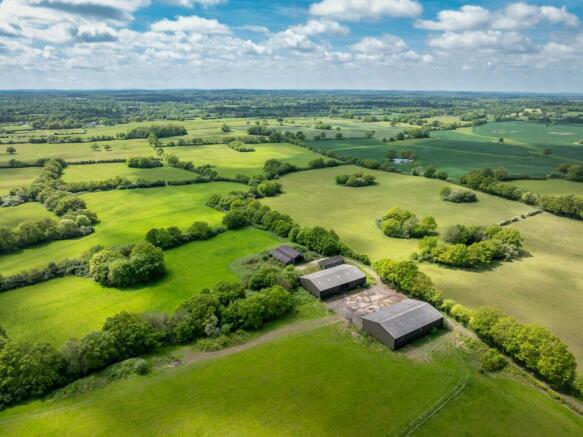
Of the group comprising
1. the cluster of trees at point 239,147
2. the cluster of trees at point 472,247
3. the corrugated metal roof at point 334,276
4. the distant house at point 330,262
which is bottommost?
the distant house at point 330,262

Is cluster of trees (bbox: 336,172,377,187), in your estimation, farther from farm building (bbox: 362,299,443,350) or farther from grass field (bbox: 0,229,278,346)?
farm building (bbox: 362,299,443,350)

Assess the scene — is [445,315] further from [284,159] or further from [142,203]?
[284,159]

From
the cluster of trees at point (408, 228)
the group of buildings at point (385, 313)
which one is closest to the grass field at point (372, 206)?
the cluster of trees at point (408, 228)

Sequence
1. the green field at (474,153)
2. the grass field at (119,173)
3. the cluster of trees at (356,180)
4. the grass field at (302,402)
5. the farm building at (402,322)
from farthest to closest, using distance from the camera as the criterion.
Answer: the green field at (474,153) → the grass field at (119,173) → the cluster of trees at (356,180) → the farm building at (402,322) → the grass field at (302,402)

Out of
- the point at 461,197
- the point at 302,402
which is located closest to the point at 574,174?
the point at 461,197

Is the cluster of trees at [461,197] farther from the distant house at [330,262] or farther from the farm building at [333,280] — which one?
the farm building at [333,280]

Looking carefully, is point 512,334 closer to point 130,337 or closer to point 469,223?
point 130,337
